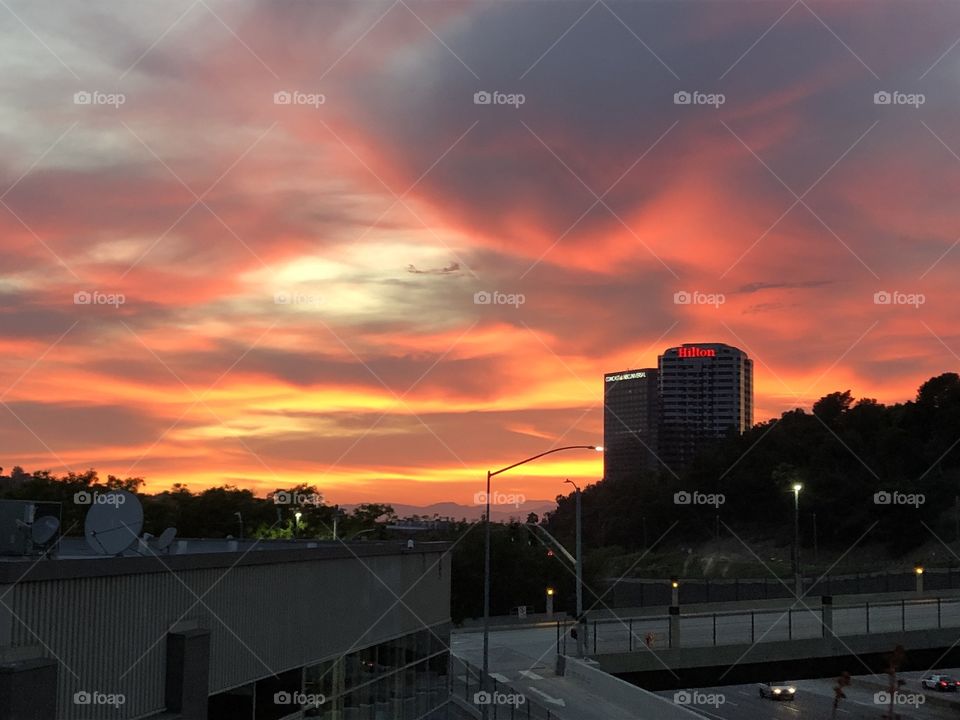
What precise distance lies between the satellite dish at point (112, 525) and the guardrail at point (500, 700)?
20488 millimetres

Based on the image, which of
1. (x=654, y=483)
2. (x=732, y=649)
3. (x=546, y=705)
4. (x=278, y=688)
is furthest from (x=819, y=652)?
(x=654, y=483)

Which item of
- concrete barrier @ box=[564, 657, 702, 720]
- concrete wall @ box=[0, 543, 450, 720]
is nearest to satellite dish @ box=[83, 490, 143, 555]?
concrete wall @ box=[0, 543, 450, 720]

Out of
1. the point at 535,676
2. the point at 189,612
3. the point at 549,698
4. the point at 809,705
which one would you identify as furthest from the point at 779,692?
the point at 189,612

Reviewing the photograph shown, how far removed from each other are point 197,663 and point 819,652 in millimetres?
41956

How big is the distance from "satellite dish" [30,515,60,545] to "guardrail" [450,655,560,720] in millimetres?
21623

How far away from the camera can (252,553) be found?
21.4 metres

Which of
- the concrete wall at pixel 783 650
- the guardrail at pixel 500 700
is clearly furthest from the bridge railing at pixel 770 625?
the guardrail at pixel 500 700

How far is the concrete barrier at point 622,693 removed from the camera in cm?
4038

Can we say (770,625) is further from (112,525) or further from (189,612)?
(112,525)

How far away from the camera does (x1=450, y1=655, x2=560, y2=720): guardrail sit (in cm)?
4212

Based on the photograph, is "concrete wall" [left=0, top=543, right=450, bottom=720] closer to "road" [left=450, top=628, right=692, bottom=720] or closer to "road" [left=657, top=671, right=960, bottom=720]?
"road" [left=450, top=628, right=692, bottom=720]

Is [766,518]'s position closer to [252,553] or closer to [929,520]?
[929,520]

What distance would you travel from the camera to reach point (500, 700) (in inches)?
1812

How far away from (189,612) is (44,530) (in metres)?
3.11
